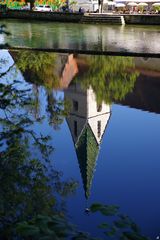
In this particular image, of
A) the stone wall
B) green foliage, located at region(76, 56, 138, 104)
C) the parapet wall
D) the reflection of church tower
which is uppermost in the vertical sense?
the stone wall

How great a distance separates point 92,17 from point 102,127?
3287 centimetres

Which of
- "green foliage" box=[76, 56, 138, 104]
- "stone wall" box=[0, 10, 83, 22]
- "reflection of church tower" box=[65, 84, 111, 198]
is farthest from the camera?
"stone wall" box=[0, 10, 83, 22]

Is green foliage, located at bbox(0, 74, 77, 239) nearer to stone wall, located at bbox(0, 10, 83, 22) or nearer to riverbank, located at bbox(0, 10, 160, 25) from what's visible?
riverbank, located at bbox(0, 10, 160, 25)

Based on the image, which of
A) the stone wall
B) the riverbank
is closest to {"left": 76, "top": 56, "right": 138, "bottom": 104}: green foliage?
the riverbank

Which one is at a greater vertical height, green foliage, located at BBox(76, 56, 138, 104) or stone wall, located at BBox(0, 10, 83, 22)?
stone wall, located at BBox(0, 10, 83, 22)

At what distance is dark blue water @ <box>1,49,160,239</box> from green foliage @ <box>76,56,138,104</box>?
89 mm

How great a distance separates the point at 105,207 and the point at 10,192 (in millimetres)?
3794

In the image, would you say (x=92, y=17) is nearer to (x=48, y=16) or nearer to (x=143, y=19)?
(x=143, y=19)

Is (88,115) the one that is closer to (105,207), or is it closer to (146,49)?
(146,49)

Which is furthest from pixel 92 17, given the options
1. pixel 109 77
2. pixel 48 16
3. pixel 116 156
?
pixel 116 156

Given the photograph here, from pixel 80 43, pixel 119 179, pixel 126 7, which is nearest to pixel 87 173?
pixel 119 179

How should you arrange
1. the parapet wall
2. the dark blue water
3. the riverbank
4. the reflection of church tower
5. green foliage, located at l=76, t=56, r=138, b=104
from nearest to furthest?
the dark blue water → the reflection of church tower → green foliage, located at l=76, t=56, r=138, b=104 → the parapet wall → the riverbank

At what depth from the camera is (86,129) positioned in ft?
46.7

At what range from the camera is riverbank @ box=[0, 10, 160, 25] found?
4006cm
